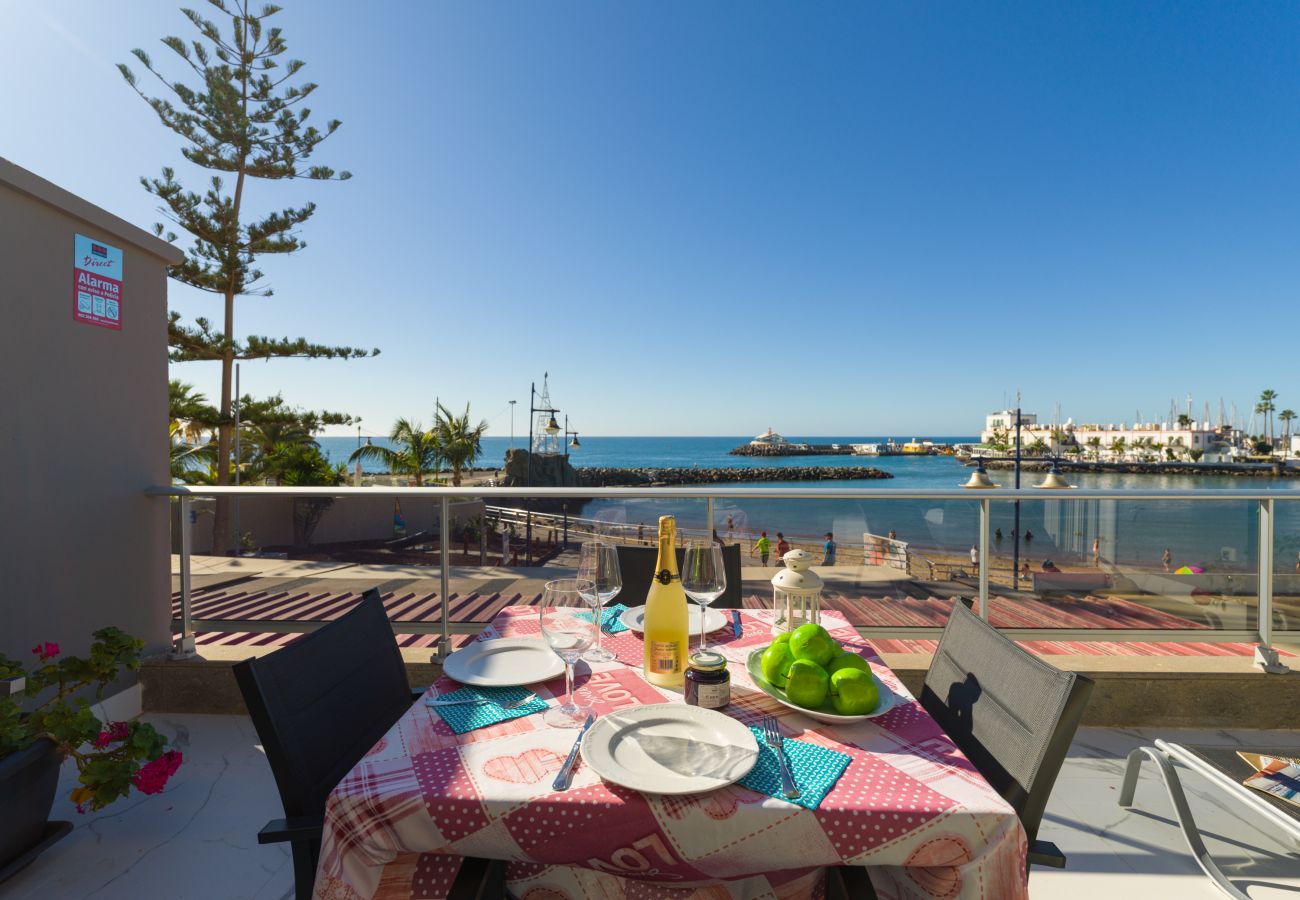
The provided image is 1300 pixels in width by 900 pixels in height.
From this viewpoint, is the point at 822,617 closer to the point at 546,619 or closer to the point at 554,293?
the point at 546,619

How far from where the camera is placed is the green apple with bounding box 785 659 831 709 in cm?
97

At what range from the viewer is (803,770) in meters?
0.80

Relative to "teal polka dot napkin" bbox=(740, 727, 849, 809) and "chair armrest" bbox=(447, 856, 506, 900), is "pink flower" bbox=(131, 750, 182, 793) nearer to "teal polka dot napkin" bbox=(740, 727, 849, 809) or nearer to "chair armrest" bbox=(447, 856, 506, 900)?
"chair armrest" bbox=(447, 856, 506, 900)

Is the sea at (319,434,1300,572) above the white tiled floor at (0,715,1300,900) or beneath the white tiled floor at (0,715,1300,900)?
above

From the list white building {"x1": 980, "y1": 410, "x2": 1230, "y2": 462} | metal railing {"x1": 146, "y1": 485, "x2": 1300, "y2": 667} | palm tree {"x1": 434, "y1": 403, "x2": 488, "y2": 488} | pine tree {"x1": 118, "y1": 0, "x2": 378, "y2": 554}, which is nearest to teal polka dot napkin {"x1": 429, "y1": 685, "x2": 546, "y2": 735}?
metal railing {"x1": 146, "y1": 485, "x2": 1300, "y2": 667}

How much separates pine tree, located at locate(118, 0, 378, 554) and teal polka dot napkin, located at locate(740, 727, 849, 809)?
13399 millimetres

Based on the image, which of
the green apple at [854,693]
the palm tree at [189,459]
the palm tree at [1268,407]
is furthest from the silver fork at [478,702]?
the palm tree at [1268,407]

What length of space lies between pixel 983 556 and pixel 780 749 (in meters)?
2.30

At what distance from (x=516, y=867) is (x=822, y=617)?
1009mm

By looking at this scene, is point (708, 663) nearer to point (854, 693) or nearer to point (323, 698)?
point (854, 693)

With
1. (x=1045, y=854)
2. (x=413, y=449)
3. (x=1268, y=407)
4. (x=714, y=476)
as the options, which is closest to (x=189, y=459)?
(x=413, y=449)

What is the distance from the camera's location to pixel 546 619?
104 cm

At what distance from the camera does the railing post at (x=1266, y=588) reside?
2436 mm

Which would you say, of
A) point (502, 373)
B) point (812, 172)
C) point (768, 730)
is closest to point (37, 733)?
point (768, 730)
